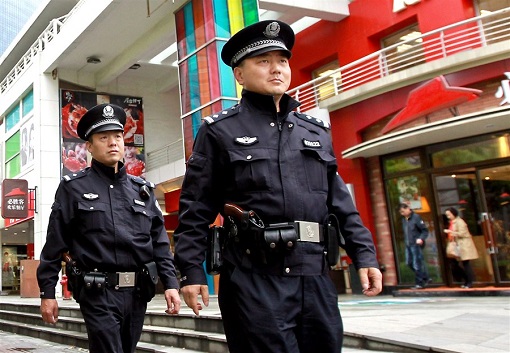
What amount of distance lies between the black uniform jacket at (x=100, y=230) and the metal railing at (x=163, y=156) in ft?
52.7

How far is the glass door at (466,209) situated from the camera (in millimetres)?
10805

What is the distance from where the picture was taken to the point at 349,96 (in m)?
12.4

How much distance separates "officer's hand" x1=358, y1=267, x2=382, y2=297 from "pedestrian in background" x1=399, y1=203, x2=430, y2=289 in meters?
9.01

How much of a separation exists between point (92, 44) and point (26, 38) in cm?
823

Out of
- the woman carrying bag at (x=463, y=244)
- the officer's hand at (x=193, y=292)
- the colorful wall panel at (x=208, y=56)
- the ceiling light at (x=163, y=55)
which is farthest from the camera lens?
the ceiling light at (x=163, y=55)

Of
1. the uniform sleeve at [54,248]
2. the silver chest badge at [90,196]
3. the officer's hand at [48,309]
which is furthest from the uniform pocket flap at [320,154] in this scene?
the officer's hand at [48,309]

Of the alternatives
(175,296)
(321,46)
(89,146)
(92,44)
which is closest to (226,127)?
(175,296)

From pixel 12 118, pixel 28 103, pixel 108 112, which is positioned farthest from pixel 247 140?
pixel 12 118

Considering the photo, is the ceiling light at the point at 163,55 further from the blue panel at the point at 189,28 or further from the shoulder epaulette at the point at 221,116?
the shoulder epaulette at the point at 221,116

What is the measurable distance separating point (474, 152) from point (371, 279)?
919cm

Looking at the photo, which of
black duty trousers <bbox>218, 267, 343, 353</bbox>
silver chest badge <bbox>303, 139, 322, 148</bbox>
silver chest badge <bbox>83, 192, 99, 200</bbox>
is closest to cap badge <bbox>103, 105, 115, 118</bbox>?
silver chest badge <bbox>83, 192, 99, 200</bbox>

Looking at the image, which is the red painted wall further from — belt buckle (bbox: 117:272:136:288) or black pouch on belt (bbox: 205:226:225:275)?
black pouch on belt (bbox: 205:226:225:275)

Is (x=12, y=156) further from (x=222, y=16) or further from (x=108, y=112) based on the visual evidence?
(x=108, y=112)

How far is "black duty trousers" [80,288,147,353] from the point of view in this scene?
3428 mm
